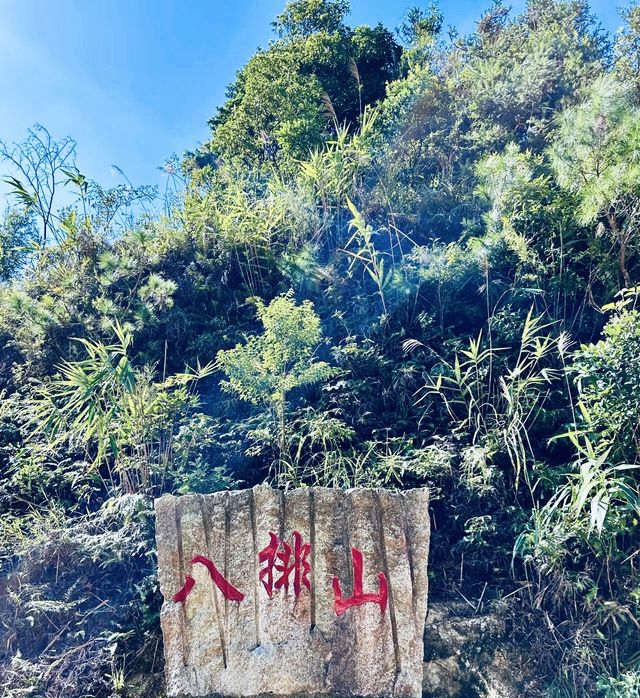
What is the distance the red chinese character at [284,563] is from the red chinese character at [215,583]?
0.40 feet

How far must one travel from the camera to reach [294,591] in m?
2.45

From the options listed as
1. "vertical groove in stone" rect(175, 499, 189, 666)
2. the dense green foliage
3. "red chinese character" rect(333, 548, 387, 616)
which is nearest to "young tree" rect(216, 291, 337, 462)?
the dense green foliage

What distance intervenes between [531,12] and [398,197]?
13.2 ft

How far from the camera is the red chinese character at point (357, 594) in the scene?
2404 millimetres

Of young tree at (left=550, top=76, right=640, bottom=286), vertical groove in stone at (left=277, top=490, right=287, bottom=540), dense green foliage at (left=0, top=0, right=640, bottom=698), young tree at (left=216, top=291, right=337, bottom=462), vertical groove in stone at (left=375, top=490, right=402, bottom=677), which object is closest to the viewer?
vertical groove in stone at (left=375, top=490, right=402, bottom=677)

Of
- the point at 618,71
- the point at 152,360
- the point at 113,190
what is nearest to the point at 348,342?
the point at 152,360

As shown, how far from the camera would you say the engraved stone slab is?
93.9 inches

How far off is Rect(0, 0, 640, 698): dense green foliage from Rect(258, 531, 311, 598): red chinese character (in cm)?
72

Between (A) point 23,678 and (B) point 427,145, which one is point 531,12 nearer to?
(B) point 427,145

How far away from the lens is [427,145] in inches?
228

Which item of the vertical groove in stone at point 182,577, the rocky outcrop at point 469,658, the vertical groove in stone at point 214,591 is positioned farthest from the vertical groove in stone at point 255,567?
the rocky outcrop at point 469,658

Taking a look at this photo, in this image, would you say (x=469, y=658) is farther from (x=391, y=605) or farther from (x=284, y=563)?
(x=284, y=563)

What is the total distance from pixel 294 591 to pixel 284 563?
114 millimetres

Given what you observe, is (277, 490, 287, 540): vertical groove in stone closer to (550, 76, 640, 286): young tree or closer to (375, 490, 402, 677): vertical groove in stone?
(375, 490, 402, 677): vertical groove in stone
